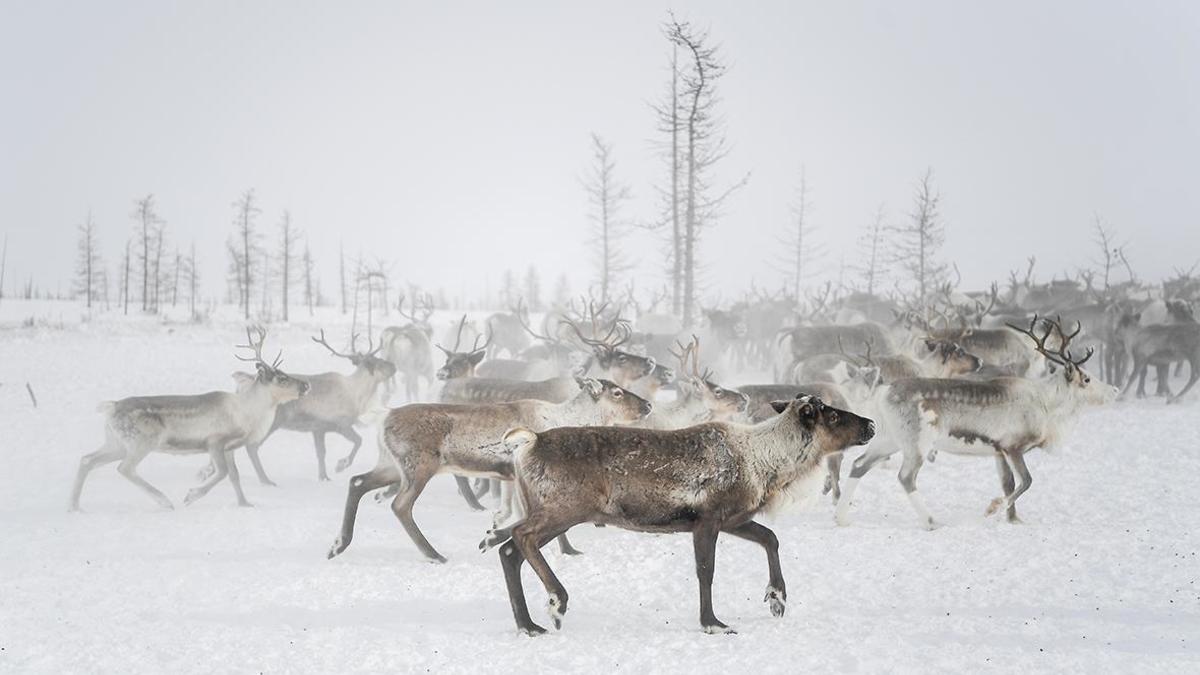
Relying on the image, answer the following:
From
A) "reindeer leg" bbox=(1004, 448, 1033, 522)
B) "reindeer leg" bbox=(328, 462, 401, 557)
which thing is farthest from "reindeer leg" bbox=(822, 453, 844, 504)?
"reindeer leg" bbox=(328, 462, 401, 557)

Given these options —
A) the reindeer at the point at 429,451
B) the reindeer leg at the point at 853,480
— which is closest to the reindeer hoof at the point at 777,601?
the reindeer at the point at 429,451

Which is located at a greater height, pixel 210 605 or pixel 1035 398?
pixel 1035 398

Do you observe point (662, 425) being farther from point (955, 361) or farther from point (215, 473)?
point (215, 473)

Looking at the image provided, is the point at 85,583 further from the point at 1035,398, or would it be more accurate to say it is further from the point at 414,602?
the point at 1035,398

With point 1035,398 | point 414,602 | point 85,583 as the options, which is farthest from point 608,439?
point 1035,398

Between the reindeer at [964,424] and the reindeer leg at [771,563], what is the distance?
8.94 ft

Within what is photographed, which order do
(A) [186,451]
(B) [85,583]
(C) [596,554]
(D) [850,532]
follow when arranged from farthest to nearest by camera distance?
(A) [186,451], (D) [850,532], (C) [596,554], (B) [85,583]

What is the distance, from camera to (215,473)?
9.87m

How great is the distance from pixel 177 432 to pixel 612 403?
5498 millimetres

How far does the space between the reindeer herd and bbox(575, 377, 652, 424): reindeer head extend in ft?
0.05

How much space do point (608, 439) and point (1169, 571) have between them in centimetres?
442

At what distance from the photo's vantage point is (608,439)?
518 centimetres

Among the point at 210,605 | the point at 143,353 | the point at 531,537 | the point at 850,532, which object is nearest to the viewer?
the point at 531,537

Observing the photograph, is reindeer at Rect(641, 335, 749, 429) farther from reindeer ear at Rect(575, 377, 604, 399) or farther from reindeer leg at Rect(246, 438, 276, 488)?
reindeer leg at Rect(246, 438, 276, 488)
